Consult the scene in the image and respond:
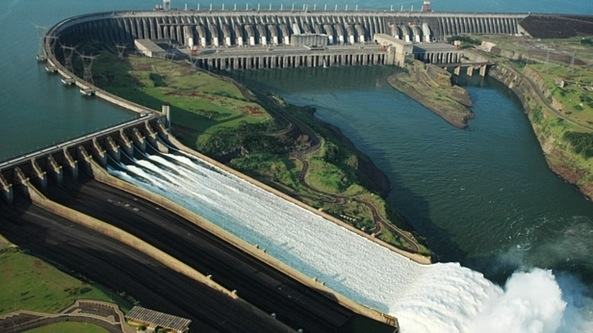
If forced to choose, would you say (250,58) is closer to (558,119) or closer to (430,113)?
(430,113)

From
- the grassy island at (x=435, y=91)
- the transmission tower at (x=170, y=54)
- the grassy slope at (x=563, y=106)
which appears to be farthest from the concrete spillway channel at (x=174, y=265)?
the transmission tower at (x=170, y=54)

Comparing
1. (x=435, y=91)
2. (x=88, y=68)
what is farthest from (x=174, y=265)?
(x=435, y=91)

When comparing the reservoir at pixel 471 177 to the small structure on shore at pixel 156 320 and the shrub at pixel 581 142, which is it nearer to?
the shrub at pixel 581 142

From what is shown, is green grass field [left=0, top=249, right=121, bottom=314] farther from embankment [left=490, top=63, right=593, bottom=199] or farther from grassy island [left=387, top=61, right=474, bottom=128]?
grassy island [left=387, top=61, right=474, bottom=128]

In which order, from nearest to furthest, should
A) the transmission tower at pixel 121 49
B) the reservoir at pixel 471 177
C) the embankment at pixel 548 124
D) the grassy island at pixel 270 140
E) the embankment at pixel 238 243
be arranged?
the embankment at pixel 238 243, the reservoir at pixel 471 177, the grassy island at pixel 270 140, the embankment at pixel 548 124, the transmission tower at pixel 121 49

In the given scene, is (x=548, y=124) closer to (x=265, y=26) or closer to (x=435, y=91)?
(x=435, y=91)

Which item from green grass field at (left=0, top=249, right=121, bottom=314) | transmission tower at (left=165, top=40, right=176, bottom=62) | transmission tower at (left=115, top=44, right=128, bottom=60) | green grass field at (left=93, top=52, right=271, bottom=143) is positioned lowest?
green grass field at (left=0, top=249, right=121, bottom=314)

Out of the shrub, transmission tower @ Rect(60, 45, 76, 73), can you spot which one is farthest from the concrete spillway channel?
the shrub
